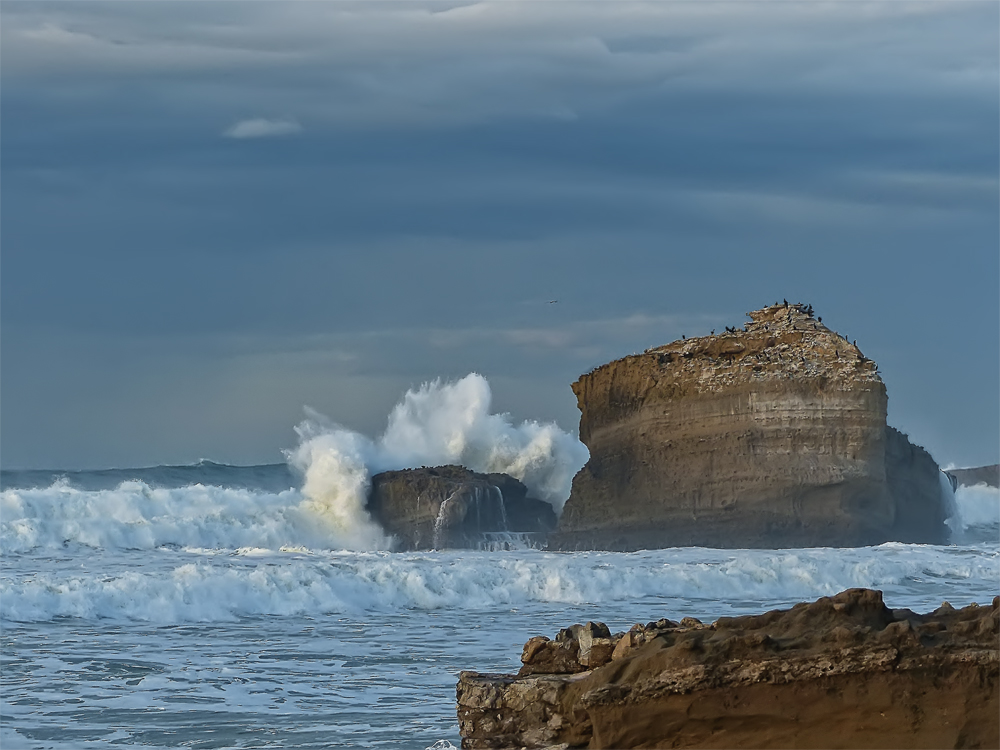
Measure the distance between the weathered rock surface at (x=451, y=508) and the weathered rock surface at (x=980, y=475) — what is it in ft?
101

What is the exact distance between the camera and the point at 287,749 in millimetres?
10578

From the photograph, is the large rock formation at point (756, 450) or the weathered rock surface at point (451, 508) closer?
the large rock formation at point (756, 450)

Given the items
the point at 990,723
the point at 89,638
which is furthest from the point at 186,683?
the point at 990,723

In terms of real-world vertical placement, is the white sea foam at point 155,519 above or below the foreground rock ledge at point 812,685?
above

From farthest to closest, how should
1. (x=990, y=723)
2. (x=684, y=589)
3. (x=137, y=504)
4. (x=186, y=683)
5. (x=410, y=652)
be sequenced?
1. (x=137, y=504)
2. (x=684, y=589)
3. (x=410, y=652)
4. (x=186, y=683)
5. (x=990, y=723)

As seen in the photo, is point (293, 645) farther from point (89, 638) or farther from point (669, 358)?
point (669, 358)

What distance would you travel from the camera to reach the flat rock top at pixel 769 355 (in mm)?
34219

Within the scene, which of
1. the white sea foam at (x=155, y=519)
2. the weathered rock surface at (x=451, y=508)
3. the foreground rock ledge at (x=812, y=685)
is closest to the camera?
A: the foreground rock ledge at (x=812, y=685)

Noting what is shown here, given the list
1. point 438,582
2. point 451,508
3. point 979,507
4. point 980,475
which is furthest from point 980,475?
point 438,582

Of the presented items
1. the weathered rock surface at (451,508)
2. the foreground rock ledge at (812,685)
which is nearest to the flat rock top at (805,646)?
the foreground rock ledge at (812,685)

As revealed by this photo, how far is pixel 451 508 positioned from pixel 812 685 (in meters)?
33.1

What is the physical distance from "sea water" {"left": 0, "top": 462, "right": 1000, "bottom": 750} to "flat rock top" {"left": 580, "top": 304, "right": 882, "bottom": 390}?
4.63 metres

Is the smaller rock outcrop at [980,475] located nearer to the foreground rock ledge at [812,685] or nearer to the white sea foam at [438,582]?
the white sea foam at [438,582]

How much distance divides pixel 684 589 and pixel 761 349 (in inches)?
458
